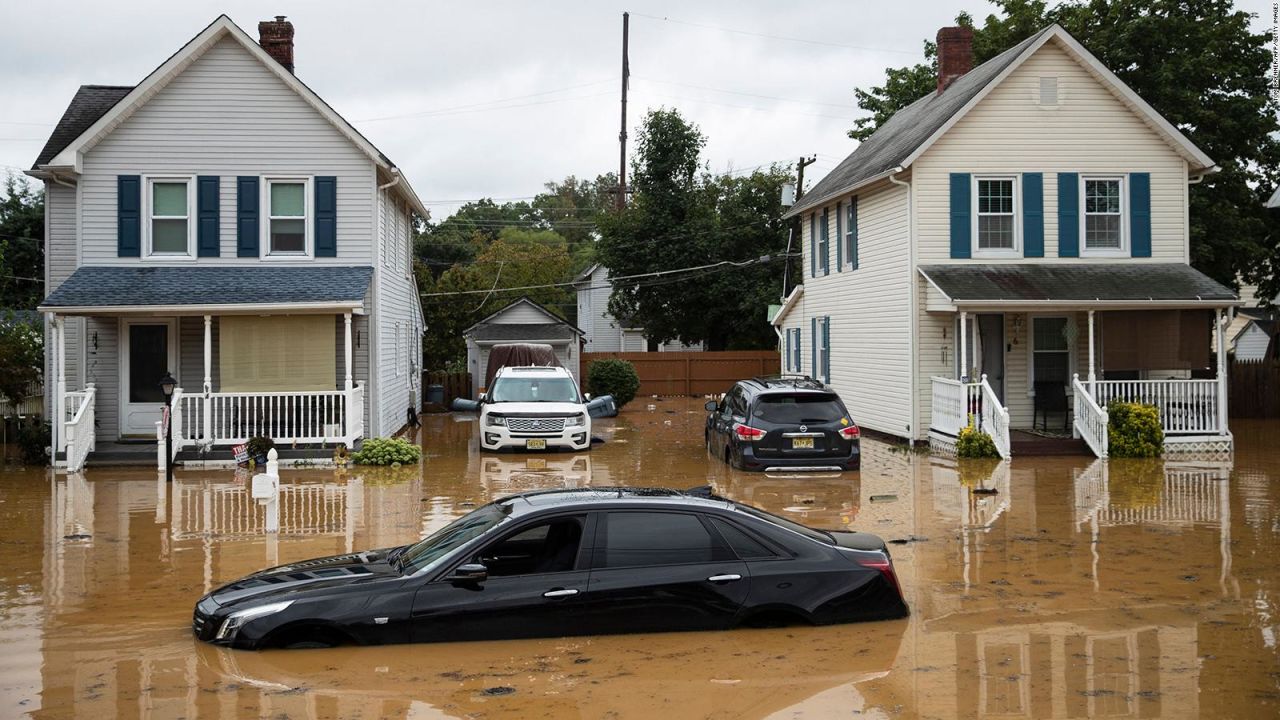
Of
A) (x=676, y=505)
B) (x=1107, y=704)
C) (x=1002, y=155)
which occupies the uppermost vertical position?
(x=1002, y=155)

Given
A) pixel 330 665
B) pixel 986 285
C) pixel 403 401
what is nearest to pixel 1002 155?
pixel 986 285

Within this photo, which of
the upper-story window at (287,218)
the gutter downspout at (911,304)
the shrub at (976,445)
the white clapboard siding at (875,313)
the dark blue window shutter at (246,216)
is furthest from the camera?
the white clapboard siding at (875,313)

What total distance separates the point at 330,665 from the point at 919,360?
17.6m

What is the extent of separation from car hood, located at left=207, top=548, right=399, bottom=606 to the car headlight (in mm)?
106

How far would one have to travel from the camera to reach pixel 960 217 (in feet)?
77.7

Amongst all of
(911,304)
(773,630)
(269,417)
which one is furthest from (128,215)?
(773,630)

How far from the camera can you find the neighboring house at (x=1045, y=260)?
22.5 m

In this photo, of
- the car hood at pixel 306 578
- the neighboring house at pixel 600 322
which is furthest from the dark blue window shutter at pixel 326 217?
the neighboring house at pixel 600 322

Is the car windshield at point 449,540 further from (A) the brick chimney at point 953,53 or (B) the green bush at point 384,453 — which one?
(A) the brick chimney at point 953,53

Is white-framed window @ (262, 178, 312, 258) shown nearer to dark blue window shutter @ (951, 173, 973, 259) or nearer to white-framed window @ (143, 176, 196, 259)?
white-framed window @ (143, 176, 196, 259)

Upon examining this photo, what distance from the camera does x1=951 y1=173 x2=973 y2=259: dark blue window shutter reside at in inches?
931

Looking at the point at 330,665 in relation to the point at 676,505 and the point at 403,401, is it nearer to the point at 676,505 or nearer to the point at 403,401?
the point at 676,505

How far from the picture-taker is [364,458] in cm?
2161

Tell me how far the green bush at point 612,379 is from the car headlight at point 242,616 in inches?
1166
